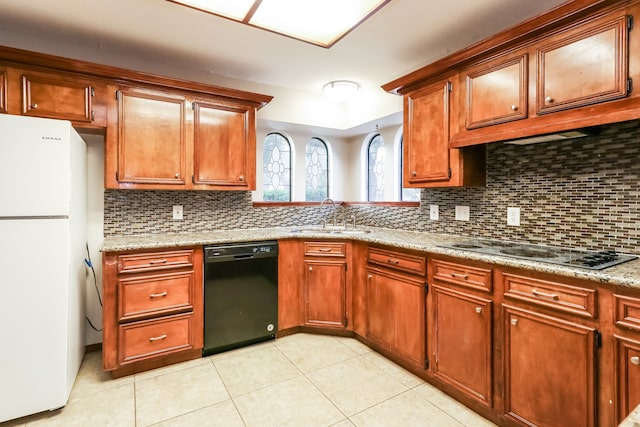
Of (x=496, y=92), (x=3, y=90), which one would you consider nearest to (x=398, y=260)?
(x=496, y=92)

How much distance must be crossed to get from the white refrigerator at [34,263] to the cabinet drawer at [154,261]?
343mm

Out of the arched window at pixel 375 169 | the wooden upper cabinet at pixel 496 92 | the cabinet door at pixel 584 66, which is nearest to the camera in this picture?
the cabinet door at pixel 584 66

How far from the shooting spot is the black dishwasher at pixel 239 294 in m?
2.56

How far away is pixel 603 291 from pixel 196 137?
271 centimetres

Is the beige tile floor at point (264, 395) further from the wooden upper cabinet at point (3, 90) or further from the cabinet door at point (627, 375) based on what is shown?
the wooden upper cabinet at point (3, 90)

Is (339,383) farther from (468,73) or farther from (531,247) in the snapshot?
(468,73)

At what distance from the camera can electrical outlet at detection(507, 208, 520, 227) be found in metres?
2.27

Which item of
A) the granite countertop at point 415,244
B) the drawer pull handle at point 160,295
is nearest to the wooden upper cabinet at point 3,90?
the granite countertop at point 415,244

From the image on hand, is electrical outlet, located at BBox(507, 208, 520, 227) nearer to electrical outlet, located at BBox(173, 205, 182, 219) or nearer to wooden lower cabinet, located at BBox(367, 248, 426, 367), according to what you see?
wooden lower cabinet, located at BBox(367, 248, 426, 367)

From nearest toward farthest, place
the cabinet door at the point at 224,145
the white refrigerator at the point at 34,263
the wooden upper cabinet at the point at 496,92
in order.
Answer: the white refrigerator at the point at 34,263 → the wooden upper cabinet at the point at 496,92 → the cabinet door at the point at 224,145

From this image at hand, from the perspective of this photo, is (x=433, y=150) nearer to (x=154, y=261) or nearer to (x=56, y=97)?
(x=154, y=261)

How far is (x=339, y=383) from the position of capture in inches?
87.6

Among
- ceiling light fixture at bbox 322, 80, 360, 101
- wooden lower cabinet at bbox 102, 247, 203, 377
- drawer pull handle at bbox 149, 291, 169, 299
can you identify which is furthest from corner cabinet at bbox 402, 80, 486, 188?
drawer pull handle at bbox 149, 291, 169, 299

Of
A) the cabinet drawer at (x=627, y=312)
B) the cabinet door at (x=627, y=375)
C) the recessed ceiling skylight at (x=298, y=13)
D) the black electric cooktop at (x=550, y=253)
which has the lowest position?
the cabinet door at (x=627, y=375)
